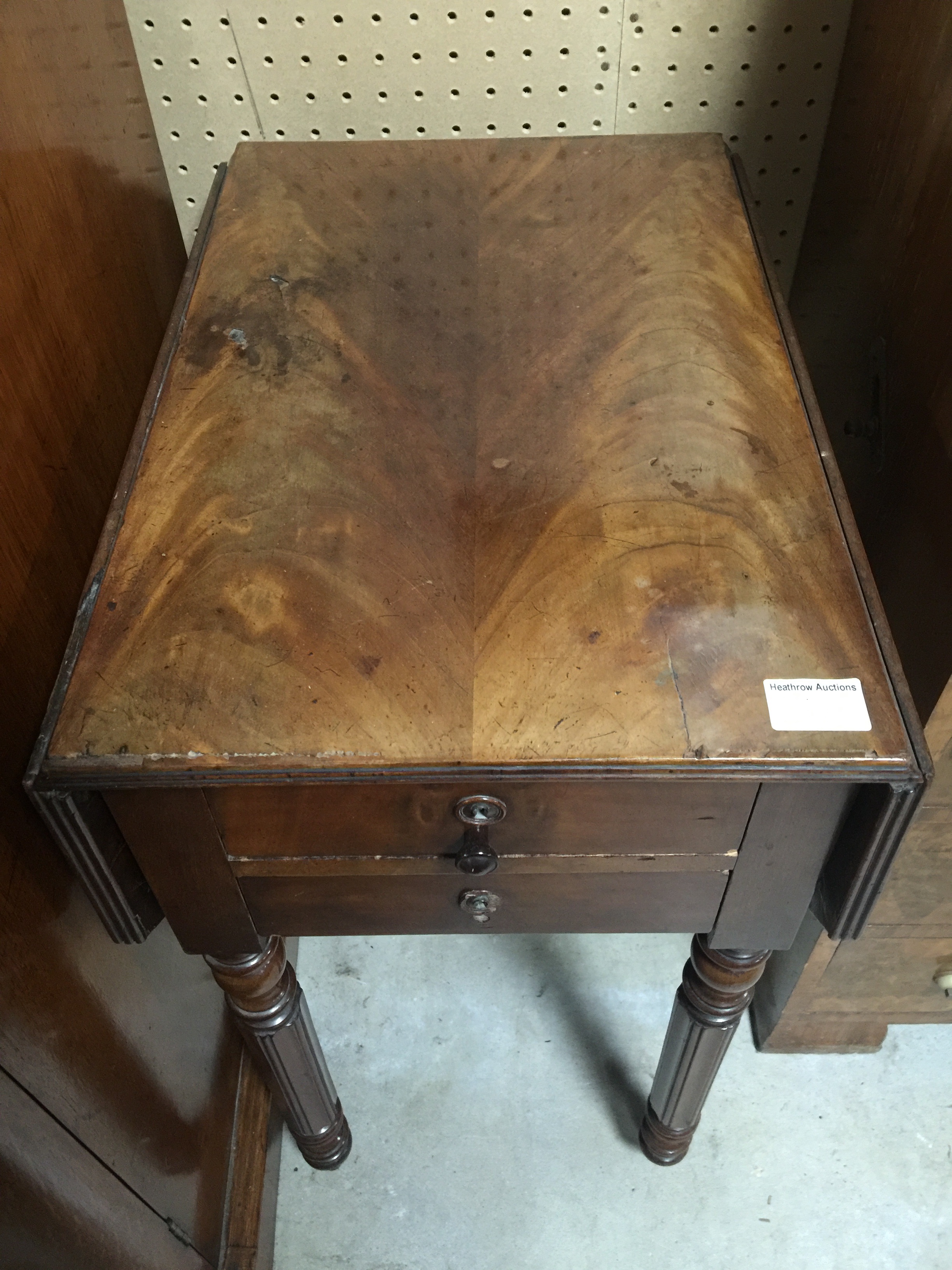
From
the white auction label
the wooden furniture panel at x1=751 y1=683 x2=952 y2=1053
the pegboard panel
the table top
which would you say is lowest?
the wooden furniture panel at x1=751 y1=683 x2=952 y2=1053

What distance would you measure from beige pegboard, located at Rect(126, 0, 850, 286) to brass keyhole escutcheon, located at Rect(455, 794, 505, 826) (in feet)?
2.49

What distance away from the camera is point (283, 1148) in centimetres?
118

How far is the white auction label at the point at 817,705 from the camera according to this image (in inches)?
22.8

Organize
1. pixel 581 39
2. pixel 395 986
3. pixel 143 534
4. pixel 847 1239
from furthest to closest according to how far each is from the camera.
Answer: pixel 395 986
pixel 847 1239
pixel 581 39
pixel 143 534

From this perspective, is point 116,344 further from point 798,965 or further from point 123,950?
point 798,965

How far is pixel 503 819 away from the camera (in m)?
0.65

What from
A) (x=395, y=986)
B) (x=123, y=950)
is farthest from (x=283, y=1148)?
(x=123, y=950)

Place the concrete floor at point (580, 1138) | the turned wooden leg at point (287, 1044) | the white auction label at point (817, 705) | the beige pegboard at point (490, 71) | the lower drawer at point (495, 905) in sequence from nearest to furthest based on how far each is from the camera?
the white auction label at point (817, 705) → the lower drawer at point (495, 905) → the turned wooden leg at point (287, 1044) → the beige pegboard at point (490, 71) → the concrete floor at point (580, 1138)

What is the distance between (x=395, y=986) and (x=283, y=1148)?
234 mm

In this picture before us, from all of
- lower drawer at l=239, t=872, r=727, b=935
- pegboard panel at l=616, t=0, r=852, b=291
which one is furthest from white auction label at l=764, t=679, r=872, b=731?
pegboard panel at l=616, t=0, r=852, b=291

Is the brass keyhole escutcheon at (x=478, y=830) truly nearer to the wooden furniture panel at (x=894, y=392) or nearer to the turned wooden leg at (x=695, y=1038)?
the turned wooden leg at (x=695, y=1038)

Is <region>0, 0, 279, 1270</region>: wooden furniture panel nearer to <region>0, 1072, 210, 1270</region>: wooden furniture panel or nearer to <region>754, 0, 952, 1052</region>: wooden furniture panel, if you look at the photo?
<region>0, 1072, 210, 1270</region>: wooden furniture panel

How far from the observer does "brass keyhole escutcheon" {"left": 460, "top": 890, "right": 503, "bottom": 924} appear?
0.73 m

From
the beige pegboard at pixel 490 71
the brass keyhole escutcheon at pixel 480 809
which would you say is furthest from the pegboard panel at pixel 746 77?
the brass keyhole escutcheon at pixel 480 809
